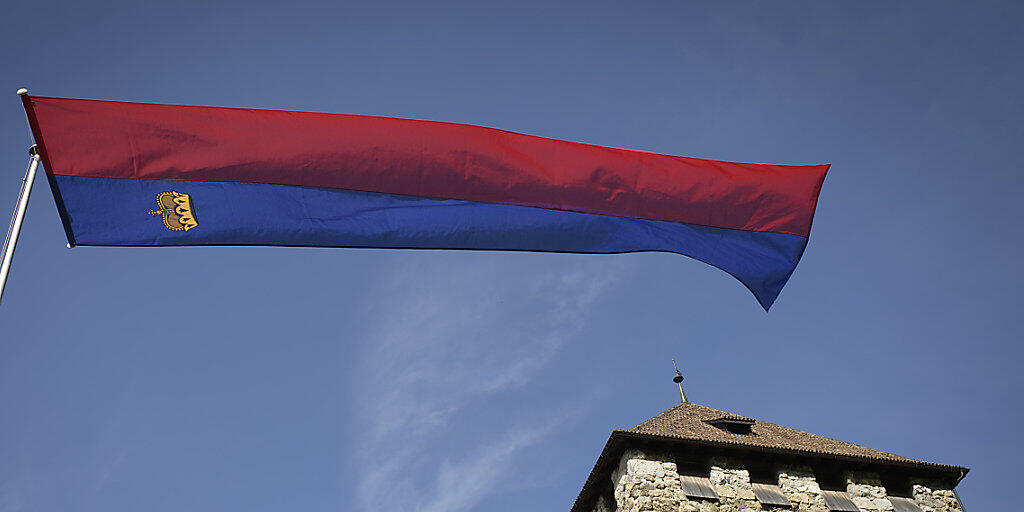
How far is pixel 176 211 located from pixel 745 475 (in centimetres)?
1560

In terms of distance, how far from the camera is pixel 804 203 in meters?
10.5

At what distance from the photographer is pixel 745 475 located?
19219 mm

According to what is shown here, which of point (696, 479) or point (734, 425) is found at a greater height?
point (734, 425)

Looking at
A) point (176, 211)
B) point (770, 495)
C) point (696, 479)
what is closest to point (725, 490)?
point (696, 479)

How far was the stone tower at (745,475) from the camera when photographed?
723 inches

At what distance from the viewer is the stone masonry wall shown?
1805 cm

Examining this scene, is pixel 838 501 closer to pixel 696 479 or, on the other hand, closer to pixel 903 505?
pixel 903 505

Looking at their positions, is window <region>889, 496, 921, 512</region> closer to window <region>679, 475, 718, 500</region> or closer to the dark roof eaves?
the dark roof eaves

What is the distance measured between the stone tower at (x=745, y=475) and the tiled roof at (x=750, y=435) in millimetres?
49

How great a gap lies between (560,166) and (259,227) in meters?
3.92

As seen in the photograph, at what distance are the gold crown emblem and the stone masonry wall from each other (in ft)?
42.5

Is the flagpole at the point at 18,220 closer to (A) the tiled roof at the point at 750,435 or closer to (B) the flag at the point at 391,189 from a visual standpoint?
(B) the flag at the point at 391,189

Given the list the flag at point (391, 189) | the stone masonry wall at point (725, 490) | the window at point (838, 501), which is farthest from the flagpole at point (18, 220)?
the window at point (838, 501)

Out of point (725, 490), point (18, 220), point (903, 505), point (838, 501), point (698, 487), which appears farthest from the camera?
point (903, 505)
